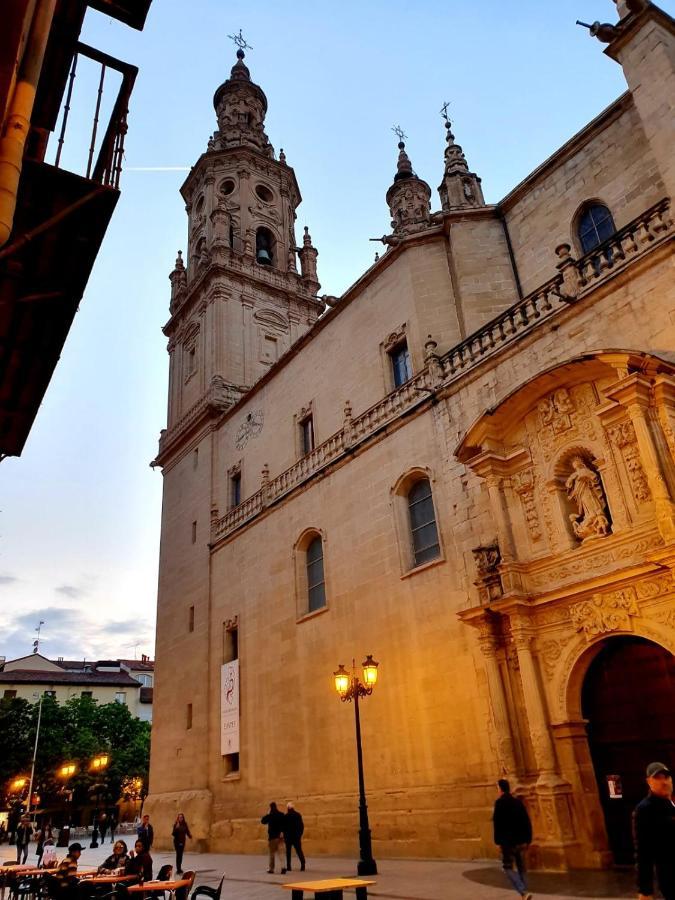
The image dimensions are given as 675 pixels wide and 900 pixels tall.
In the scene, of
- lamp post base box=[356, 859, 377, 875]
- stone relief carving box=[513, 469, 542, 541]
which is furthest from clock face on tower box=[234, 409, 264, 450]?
lamp post base box=[356, 859, 377, 875]

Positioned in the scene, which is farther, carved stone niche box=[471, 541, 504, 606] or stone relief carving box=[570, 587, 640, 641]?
Result: carved stone niche box=[471, 541, 504, 606]

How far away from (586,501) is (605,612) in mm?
2079

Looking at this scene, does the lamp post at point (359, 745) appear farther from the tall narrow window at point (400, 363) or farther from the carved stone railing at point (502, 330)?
the tall narrow window at point (400, 363)

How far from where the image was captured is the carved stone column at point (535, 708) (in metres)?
11.6

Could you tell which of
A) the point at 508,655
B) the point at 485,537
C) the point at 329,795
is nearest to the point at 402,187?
the point at 485,537

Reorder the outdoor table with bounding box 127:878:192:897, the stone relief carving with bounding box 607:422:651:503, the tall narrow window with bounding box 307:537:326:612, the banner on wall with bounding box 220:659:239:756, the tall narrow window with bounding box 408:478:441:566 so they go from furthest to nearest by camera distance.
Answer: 1. the banner on wall with bounding box 220:659:239:756
2. the tall narrow window with bounding box 307:537:326:612
3. the tall narrow window with bounding box 408:478:441:566
4. the stone relief carving with bounding box 607:422:651:503
5. the outdoor table with bounding box 127:878:192:897

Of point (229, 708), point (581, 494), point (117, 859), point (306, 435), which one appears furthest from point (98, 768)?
point (581, 494)

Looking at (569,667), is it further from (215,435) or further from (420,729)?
(215,435)

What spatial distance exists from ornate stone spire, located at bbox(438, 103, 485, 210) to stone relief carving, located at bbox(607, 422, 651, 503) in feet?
34.5

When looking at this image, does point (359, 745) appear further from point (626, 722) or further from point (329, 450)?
point (329, 450)

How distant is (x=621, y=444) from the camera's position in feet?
39.7

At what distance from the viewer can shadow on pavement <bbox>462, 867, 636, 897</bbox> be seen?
880cm

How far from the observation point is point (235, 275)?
108 ft

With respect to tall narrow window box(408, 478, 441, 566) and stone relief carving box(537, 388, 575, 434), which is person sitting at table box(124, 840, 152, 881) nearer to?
tall narrow window box(408, 478, 441, 566)
